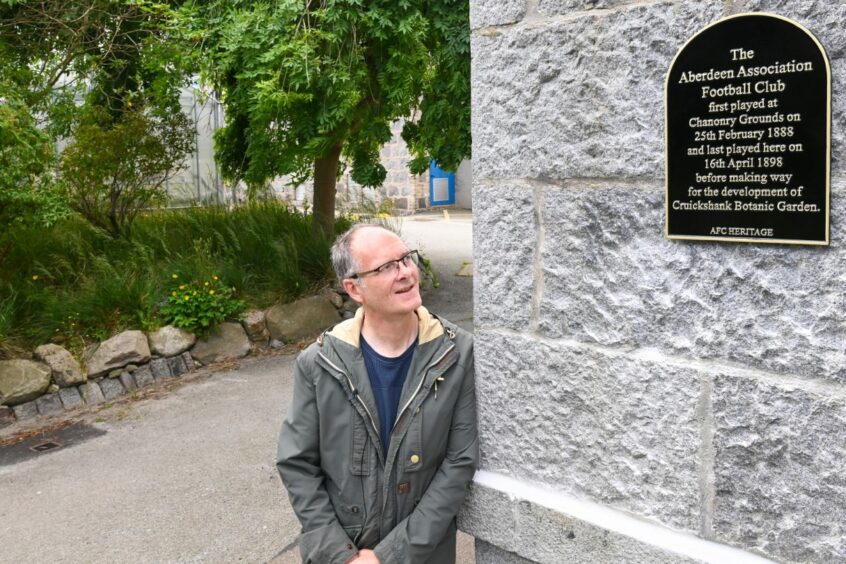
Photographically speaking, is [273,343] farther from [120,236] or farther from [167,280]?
[120,236]

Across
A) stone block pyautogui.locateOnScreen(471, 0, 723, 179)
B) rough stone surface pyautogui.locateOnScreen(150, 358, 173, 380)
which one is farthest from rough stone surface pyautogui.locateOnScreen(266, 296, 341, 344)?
stone block pyautogui.locateOnScreen(471, 0, 723, 179)

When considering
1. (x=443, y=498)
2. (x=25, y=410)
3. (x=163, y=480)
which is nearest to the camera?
(x=443, y=498)

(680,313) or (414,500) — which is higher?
(680,313)

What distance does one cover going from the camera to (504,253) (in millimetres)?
2518

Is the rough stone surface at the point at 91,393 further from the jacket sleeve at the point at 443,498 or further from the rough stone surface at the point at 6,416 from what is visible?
the jacket sleeve at the point at 443,498

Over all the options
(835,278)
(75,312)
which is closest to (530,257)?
(835,278)

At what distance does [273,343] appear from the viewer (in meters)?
8.62

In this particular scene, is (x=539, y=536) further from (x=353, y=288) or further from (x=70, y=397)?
(x=70, y=397)

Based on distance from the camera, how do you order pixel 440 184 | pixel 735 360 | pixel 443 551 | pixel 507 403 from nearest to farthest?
1. pixel 735 360
2. pixel 507 403
3. pixel 443 551
4. pixel 440 184

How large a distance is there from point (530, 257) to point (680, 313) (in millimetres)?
490

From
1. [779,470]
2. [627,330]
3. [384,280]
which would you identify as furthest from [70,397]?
[779,470]

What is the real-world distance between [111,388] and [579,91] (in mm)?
6254

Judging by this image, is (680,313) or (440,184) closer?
(680,313)

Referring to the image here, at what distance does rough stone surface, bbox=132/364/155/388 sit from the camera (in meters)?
7.57
